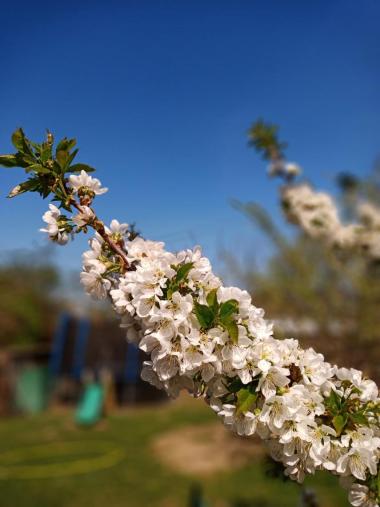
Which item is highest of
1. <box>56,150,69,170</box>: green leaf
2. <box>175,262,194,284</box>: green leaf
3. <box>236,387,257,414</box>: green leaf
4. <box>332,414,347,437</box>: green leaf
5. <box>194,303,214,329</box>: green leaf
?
<box>56,150,69,170</box>: green leaf

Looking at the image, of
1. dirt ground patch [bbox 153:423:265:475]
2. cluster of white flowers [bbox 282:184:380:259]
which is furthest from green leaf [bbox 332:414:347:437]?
dirt ground patch [bbox 153:423:265:475]

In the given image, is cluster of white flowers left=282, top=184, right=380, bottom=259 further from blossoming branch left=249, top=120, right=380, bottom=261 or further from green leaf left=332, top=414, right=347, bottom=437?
green leaf left=332, top=414, right=347, bottom=437

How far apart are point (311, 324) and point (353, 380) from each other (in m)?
4.11

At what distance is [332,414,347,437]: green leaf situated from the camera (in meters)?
1.14

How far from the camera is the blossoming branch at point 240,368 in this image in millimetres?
1112

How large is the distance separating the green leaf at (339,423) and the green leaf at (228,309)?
0.34 meters

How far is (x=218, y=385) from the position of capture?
3.82ft

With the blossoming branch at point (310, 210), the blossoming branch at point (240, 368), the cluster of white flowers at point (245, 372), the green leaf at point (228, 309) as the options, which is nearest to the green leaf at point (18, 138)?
the blossoming branch at point (240, 368)

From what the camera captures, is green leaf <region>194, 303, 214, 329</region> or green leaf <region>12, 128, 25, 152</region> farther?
green leaf <region>12, 128, 25, 152</region>

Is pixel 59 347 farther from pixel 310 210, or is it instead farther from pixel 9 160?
pixel 9 160

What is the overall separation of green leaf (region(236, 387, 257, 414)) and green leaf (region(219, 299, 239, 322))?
0.17 metres

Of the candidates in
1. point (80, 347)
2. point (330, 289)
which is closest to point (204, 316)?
point (330, 289)

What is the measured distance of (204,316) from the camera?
3.71 feet

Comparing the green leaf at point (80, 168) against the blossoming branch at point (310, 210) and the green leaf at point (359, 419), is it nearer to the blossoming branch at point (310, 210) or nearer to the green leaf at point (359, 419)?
the green leaf at point (359, 419)
